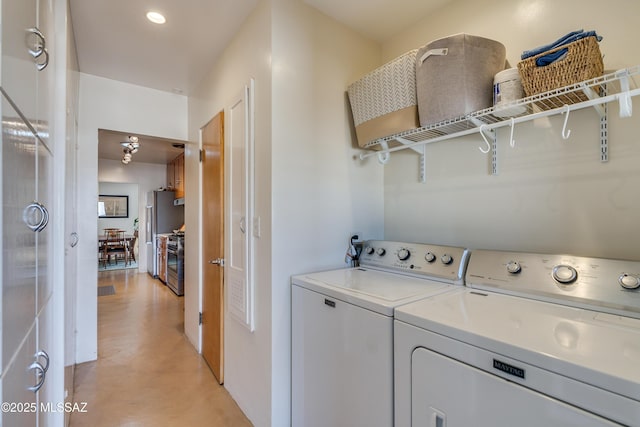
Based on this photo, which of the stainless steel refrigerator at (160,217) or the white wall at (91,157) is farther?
the stainless steel refrigerator at (160,217)

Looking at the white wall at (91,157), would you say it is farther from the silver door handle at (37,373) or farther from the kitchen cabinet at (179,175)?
the kitchen cabinet at (179,175)

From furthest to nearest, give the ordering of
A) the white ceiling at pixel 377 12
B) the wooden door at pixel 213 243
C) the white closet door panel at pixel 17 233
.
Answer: the wooden door at pixel 213 243
the white ceiling at pixel 377 12
the white closet door panel at pixel 17 233

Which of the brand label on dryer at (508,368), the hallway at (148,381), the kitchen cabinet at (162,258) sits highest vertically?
the brand label on dryer at (508,368)

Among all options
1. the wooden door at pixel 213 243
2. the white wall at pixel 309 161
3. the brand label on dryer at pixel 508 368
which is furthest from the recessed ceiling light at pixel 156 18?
the brand label on dryer at pixel 508 368

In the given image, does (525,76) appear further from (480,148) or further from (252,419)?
(252,419)

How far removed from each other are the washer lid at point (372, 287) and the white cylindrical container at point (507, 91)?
0.85m

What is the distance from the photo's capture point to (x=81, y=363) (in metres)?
2.66

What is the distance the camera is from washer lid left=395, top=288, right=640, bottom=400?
69 centimetres

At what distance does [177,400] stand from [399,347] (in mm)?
1842

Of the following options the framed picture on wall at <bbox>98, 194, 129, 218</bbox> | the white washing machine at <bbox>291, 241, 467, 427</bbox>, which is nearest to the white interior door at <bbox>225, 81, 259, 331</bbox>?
the white washing machine at <bbox>291, 241, 467, 427</bbox>

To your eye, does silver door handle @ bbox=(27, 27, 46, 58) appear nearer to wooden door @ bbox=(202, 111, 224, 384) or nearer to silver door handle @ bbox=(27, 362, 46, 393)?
silver door handle @ bbox=(27, 362, 46, 393)

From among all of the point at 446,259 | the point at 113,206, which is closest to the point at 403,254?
the point at 446,259

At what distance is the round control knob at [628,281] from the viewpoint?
1019 mm

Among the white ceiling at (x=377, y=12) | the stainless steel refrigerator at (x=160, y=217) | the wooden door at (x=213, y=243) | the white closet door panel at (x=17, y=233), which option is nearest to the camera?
the white closet door panel at (x=17, y=233)
